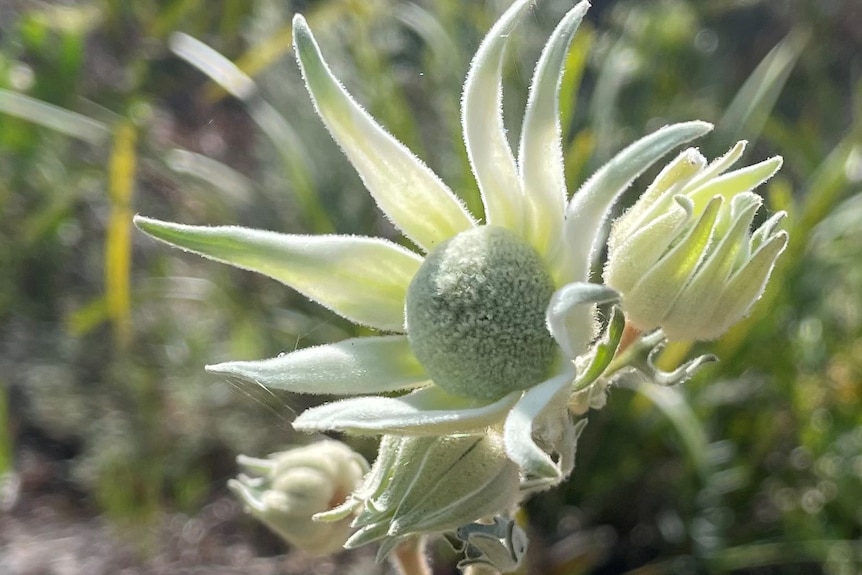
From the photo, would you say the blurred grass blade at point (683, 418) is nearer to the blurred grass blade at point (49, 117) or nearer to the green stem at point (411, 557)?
the green stem at point (411, 557)

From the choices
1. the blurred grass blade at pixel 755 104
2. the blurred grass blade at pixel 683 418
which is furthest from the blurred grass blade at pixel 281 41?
the blurred grass blade at pixel 683 418

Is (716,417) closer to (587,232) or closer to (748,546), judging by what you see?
(748,546)

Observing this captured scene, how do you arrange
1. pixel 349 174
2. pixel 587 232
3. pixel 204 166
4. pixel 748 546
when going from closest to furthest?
pixel 587 232 → pixel 748 546 → pixel 349 174 → pixel 204 166

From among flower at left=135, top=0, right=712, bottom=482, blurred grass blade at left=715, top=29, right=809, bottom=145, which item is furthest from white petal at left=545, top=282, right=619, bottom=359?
blurred grass blade at left=715, top=29, right=809, bottom=145

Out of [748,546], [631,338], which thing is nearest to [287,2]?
[748,546]

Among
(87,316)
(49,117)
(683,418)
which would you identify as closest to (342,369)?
(683,418)

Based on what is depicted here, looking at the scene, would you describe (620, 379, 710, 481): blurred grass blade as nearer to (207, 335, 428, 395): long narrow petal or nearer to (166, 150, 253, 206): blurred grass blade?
(207, 335, 428, 395): long narrow petal
